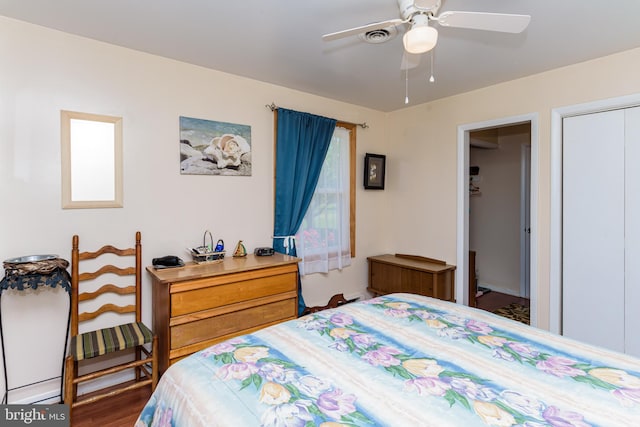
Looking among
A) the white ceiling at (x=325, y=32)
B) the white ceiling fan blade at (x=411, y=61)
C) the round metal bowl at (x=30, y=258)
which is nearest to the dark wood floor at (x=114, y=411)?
the round metal bowl at (x=30, y=258)

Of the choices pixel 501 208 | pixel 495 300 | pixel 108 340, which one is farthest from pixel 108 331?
pixel 501 208

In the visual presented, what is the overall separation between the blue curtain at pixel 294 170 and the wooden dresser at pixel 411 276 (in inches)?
42.0

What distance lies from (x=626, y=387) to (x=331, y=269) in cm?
266

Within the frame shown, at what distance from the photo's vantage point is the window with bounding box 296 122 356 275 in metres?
3.40

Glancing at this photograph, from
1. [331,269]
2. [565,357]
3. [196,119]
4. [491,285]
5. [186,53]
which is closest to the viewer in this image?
[565,357]

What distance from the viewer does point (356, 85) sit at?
10.2ft

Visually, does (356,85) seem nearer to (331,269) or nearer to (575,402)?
(331,269)

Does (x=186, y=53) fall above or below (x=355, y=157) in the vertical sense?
above

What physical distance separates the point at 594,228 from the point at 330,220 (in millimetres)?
2293

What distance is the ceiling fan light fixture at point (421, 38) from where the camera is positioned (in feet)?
4.74

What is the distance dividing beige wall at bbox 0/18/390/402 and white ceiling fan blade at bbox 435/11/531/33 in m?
1.88

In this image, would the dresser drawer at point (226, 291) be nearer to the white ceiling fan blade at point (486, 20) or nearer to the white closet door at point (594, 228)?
the white ceiling fan blade at point (486, 20)

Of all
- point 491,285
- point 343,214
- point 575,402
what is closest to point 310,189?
point 343,214

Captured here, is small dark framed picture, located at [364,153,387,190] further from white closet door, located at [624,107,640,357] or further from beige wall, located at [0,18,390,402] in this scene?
white closet door, located at [624,107,640,357]
